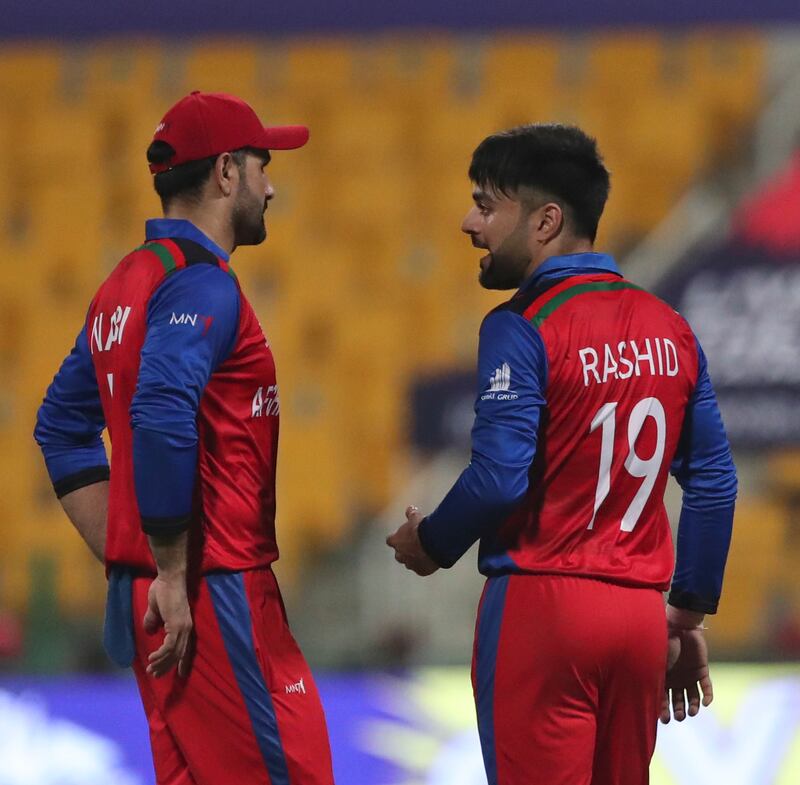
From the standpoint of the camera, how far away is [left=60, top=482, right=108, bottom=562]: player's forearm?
2.15 metres

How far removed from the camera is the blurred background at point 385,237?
493 centimetres

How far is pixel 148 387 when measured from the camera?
1807 mm

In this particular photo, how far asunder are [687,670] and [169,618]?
2.63 feet

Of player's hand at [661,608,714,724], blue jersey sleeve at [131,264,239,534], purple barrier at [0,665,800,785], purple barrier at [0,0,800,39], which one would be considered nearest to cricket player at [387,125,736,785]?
player's hand at [661,608,714,724]

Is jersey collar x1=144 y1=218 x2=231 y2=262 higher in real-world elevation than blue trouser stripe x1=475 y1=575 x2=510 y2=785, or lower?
higher

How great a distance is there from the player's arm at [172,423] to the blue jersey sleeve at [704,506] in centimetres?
71

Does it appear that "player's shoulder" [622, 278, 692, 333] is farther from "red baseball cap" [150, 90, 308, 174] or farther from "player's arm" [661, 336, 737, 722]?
"red baseball cap" [150, 90, 308, 174]

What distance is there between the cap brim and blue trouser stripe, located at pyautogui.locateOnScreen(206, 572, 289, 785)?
0.66m

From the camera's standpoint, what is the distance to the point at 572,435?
1.89 metres

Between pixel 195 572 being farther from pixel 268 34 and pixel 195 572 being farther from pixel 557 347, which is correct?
pixel 268 34

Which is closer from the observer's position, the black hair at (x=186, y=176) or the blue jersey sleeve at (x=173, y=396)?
the blue jersey sleeve at (x=173, y=396)

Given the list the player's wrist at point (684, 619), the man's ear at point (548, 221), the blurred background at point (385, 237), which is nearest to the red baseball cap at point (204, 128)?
the man's ear at point (548, 221)

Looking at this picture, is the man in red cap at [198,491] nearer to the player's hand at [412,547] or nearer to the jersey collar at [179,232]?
the jersey collar at [179,232]

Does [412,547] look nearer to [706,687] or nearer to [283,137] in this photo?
[706,687]
